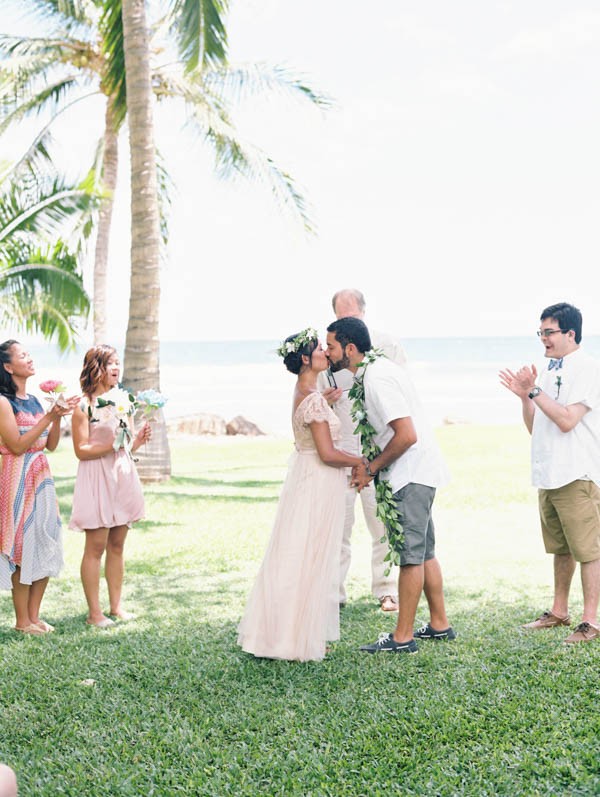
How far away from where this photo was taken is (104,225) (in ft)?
65.0

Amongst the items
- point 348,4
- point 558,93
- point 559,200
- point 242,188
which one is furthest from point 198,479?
point 559,200

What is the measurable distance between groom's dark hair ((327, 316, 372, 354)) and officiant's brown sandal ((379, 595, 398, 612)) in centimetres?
216

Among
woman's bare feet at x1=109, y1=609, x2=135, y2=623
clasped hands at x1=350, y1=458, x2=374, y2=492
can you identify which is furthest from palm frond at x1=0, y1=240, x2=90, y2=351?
clasped hands at x1=350, y1=458, x2=374, y2=492

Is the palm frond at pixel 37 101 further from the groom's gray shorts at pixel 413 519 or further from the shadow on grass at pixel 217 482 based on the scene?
the groom's gray shorts at pixel 413 519

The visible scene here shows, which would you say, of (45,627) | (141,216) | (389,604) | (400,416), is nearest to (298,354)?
(400,416)

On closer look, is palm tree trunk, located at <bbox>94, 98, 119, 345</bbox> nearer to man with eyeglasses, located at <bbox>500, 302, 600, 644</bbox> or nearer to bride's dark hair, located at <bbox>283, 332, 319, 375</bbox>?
bride's dark hair, located at <bbox>283, 332, 319, 375</bbox>

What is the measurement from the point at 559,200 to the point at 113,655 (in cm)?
9024

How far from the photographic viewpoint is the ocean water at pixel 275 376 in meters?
36.2

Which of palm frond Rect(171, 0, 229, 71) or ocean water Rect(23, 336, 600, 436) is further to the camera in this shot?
ocean water Rect(23, 336, 600, 436)

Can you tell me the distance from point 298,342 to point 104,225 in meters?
15.6

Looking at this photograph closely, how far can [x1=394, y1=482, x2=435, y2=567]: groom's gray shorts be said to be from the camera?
503 centimetres

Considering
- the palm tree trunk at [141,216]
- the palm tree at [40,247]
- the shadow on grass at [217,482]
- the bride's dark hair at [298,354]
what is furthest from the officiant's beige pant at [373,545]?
the palm tree at [40,247]

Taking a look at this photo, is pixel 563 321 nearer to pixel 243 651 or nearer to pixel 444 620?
pixel 444 620

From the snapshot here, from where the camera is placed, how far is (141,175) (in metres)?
12.6
